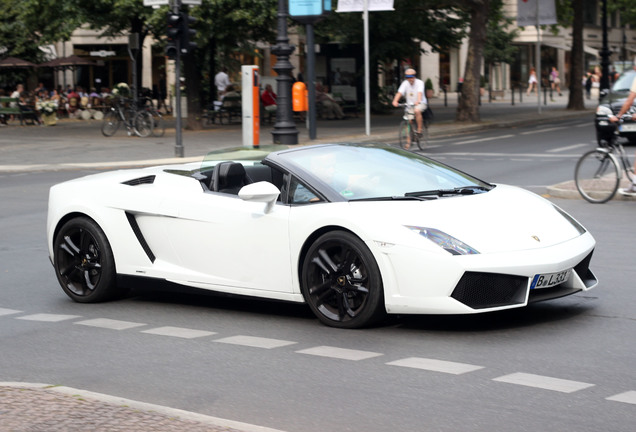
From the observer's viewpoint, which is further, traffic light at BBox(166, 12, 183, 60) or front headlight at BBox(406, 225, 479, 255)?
traffic light at BBox(166, 12, 183, 60)

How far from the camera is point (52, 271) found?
9.81 meters

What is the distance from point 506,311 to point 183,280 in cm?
227

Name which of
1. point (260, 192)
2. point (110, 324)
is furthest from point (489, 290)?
point (110, 324)

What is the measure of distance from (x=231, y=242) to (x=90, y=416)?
9.26ft

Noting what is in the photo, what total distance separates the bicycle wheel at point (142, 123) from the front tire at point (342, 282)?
24794 mm

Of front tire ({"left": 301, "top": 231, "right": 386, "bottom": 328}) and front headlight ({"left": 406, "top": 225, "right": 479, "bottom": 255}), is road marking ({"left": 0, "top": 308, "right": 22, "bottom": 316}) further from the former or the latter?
front headlight ({"left": 406, "top": 225, "right": 479, "bottom": 255})

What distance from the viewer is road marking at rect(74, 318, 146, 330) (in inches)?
287

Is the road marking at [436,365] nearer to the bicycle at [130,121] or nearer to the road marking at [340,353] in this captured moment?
the road marking at [340,353]

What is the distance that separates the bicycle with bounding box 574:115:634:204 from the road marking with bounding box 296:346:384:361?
7.74 m

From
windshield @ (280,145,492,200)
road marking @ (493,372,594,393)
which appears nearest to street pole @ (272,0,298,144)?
windshield @ (280,145,492,200)

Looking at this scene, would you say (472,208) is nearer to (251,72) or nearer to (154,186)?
(154,186)

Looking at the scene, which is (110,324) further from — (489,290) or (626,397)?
(626,397)

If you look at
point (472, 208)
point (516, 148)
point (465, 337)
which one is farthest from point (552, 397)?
point (516, 148)

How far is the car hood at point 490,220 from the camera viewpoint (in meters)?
6.51
